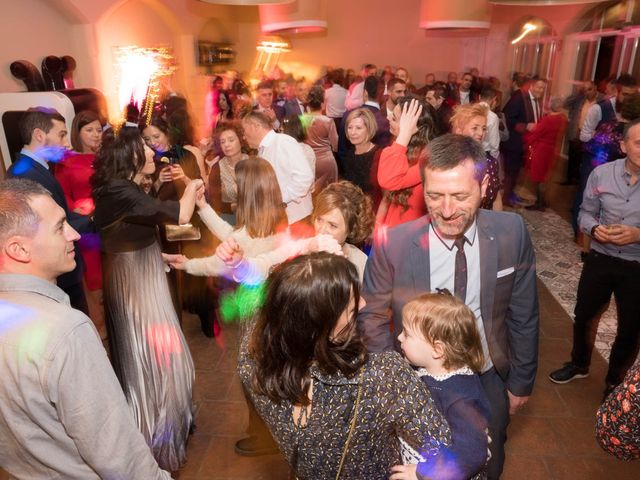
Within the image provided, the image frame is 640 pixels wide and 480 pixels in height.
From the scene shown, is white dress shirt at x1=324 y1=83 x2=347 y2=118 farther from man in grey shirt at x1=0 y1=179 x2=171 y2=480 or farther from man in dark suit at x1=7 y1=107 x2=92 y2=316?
man in grey shirt at x1=0 y1=179 x2=171 y2=480

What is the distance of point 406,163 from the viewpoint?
2.59 metres

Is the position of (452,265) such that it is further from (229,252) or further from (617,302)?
(617,302)

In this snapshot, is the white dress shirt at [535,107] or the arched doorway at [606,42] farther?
the arched doorway at [606,42]

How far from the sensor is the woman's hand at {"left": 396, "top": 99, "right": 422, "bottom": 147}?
2.63m

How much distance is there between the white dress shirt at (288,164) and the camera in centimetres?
376

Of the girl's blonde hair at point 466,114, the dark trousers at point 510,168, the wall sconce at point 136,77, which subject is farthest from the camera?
the dark trousers at point 510,168

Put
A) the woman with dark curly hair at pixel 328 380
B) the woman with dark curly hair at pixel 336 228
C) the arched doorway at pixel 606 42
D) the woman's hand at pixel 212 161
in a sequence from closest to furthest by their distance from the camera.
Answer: the woman with dark curly hair at pixel 328 380 → the woman with dark curly hair at pixel 336 228 → the woman's hand at pixel 212 161 → the arched doorway at pixel 606 42

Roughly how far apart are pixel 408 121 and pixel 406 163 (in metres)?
0.25

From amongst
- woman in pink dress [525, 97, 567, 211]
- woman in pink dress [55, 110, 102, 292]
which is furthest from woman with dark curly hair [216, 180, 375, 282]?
woman in pink dress [525, 97, 567, 211]

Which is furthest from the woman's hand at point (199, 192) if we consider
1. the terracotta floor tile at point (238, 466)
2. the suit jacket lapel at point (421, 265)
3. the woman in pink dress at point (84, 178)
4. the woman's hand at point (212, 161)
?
the woman's hand at point (212, 161)

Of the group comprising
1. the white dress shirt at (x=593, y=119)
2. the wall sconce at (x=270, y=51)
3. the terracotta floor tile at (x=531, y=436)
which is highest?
the wall sconce at (x=270, y=51)

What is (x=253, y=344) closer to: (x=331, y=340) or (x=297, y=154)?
(x=331, y=340)

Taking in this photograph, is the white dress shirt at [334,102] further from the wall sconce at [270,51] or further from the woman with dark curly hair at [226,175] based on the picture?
the wall sconce at [270,51]

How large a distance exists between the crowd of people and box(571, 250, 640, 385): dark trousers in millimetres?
11
